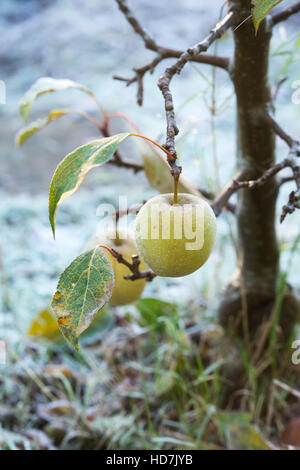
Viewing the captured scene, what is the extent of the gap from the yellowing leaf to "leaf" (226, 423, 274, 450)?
35cm

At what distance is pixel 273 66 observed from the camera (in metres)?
1.69

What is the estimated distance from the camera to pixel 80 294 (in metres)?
0.34

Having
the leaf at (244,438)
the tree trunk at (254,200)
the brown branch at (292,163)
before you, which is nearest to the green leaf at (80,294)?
the brown branch at (292,163)

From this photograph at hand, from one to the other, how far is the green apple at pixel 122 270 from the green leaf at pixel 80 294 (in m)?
0.11

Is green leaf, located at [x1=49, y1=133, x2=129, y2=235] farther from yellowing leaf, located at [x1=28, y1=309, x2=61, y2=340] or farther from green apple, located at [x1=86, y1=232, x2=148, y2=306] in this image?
yellowing leaf, located at [x1=28, y1=309, x2=61, y2=340]

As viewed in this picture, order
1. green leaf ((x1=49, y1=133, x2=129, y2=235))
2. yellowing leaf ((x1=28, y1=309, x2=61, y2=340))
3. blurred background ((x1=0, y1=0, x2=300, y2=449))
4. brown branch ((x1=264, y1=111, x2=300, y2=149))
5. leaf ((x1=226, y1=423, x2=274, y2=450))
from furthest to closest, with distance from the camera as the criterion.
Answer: yellowing leaf ((x1=28, y1=309, x2=61, y2=340))
blurred background ((x1=0, y1=0, x2=300, y2=449))
leaf ((x1=226, y1=423, x2=274, y2=450))
brown branch ((x1=264, y1=111, x2=300, y2=149))
green leaf ((x1=49, y1=133, x2=129, y2=235))

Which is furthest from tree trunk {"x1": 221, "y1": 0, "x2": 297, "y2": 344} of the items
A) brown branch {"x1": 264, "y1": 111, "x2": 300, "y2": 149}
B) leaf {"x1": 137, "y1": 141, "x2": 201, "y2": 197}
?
leaf {"x1": 137, "y1": 141, "x2": 201, "y2": 197}

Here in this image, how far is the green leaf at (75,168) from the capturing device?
0.32 metres

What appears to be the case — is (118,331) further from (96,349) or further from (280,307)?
(280,307)

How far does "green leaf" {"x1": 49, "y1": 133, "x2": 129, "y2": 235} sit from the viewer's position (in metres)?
0.32

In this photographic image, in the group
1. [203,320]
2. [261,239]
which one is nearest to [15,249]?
[203,320]

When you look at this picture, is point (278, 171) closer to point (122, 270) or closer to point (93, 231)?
point (122, 270)

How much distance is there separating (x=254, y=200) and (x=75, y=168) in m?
0.34

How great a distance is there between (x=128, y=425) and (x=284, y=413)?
0.79 ft
